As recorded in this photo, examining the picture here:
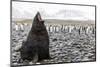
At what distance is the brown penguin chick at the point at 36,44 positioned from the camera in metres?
2.41

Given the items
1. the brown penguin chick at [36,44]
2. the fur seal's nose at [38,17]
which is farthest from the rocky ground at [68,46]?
the fur seal's nose at [38,17]

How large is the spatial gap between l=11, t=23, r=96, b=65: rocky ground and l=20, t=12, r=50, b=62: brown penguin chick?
6 cm

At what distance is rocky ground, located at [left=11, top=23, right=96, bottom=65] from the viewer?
7.81ft

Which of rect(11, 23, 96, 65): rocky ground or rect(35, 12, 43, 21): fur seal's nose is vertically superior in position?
rect(35, 12, 43, 21): fur seal's nose

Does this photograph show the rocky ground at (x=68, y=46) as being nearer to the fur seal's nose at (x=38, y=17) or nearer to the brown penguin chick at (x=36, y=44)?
the brown penguin chick at (x=36, y=44)

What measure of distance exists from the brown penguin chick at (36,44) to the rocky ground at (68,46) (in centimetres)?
6

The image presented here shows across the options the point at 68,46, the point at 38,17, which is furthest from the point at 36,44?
the point at 68,46

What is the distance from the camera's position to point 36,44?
245 centimetres

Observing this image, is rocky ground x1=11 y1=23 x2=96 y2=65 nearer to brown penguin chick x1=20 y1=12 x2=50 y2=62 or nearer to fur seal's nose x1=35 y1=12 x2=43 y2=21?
brown penguin chick x1=20 y1=12 x2=50 y2=62

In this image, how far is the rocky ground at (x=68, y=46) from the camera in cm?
238

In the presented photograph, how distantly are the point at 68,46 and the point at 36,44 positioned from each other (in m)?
0.43

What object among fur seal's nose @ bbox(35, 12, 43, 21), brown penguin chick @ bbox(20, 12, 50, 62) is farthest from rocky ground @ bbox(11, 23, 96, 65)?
fur seal's nose @ bbox(35, 12, 43, 21)

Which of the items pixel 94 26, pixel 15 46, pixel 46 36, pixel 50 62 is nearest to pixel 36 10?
pixel 46 36

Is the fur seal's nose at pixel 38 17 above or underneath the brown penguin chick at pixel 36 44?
above
